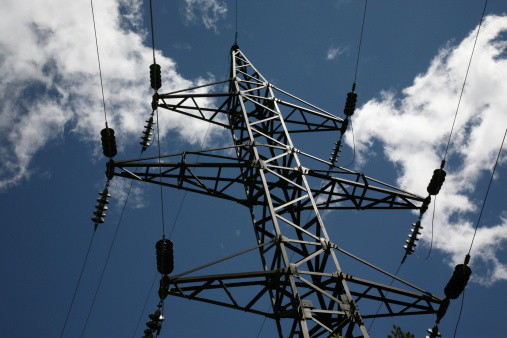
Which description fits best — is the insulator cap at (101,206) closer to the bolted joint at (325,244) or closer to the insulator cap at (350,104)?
the bolted joint at (325,244)

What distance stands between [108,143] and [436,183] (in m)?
8.84

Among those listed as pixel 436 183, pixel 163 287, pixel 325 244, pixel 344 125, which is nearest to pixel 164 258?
pixel 163 287

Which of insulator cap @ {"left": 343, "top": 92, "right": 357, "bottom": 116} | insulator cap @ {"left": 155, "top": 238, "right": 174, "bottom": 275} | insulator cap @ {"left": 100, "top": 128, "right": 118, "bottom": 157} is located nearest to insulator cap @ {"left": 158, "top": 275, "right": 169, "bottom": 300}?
insulator cap @ {"left": 155, "top": 238, "right": 174, "bottom": 275}

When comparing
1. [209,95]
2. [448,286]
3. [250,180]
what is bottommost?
[448,286]

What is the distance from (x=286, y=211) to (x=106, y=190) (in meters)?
4.54

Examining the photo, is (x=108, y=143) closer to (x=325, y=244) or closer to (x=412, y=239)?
(x=325, y=244)

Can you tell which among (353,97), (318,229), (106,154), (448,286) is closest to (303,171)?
(318,229)

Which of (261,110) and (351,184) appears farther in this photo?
(261,110)

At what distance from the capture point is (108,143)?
1112 cm

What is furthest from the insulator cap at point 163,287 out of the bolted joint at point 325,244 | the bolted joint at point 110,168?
the bolted joint at point 110,168

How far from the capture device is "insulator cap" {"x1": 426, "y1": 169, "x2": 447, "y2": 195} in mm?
12852

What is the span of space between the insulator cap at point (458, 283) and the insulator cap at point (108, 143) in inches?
321

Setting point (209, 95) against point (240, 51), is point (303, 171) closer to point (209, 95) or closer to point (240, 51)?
point (209, 95)

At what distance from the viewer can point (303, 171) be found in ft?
37.5
